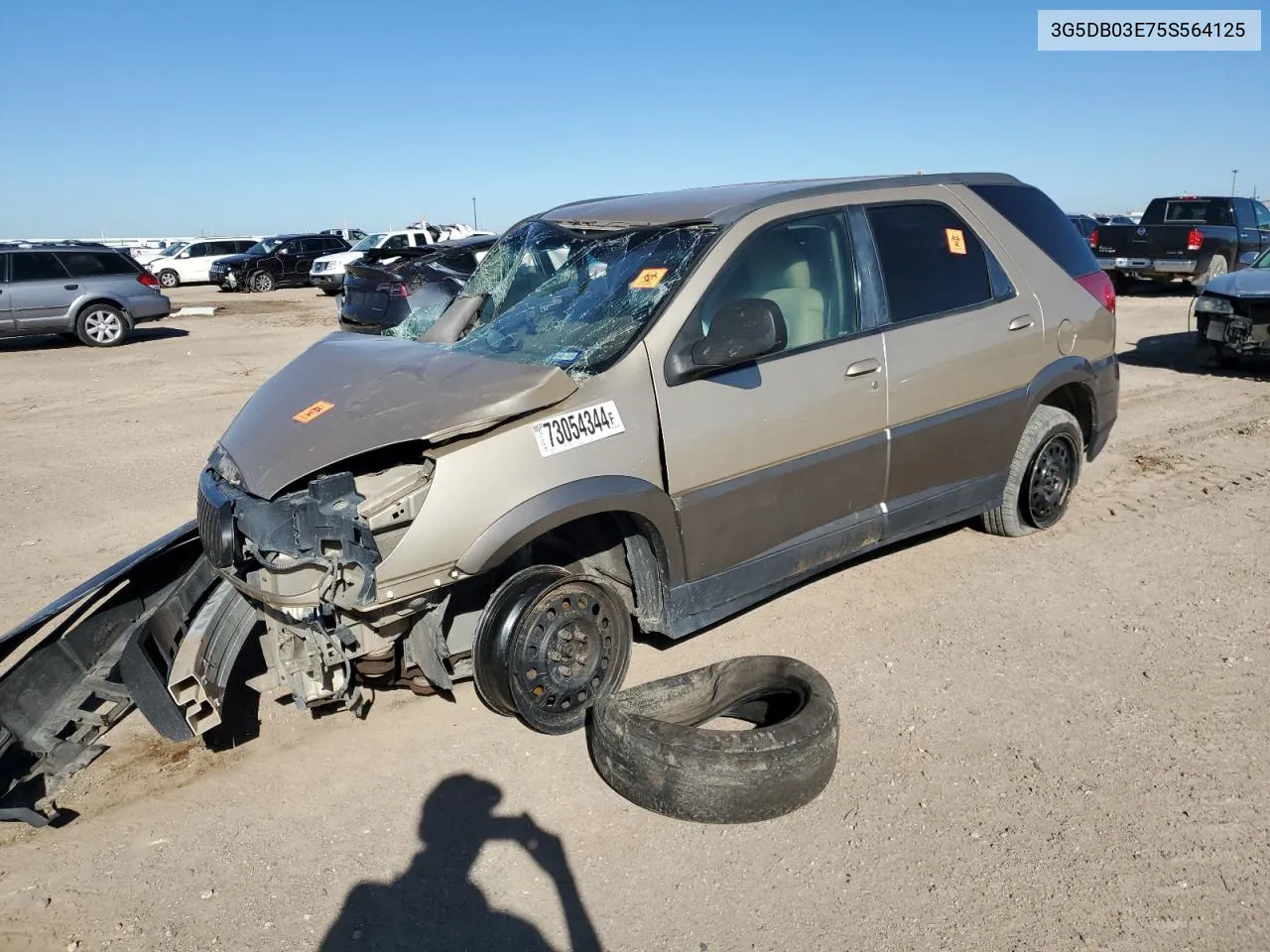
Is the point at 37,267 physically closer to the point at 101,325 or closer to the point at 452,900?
the point at 101,325

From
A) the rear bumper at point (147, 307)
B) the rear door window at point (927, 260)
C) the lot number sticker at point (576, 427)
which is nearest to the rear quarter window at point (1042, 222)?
the rear door window at point (927, 260)

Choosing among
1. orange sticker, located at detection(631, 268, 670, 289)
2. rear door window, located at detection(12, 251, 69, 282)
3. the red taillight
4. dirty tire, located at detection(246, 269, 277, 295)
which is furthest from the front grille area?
dirty tire, located at detection(246, 269, 277, 295)

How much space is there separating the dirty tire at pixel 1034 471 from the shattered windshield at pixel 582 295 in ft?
7.96

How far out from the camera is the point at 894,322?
14.3 ft

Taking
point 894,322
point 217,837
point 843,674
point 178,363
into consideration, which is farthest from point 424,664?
point 178,363

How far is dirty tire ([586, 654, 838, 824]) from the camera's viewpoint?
314 cm

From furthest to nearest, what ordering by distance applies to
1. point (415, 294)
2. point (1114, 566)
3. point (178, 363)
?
point (178, 363)
point (415, 294)
point (1114, 566)

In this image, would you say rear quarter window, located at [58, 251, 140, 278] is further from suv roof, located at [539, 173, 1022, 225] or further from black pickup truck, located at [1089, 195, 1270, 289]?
black pickup truck, located at [1089, 195, 1270, 289]

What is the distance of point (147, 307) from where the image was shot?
15.9 metres

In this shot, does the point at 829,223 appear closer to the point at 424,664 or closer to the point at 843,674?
the point at 843,674

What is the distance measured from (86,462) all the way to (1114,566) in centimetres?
777

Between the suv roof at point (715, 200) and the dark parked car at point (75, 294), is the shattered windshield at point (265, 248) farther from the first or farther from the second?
the suv roof at point (715, 200)

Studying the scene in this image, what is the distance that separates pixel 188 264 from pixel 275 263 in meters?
4.78

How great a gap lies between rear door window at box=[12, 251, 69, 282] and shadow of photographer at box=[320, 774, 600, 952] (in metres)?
15.3
